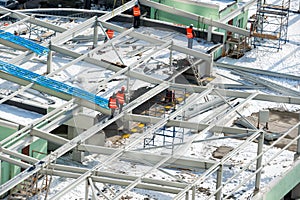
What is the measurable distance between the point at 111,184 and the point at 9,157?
409cm

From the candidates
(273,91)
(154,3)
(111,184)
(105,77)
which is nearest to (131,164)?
(111,184)

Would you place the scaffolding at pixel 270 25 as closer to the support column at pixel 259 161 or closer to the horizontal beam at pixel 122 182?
the support column at pixel 259 161

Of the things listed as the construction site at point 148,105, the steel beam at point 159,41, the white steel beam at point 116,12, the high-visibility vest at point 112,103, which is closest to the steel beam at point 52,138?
the construction site at point 148,105

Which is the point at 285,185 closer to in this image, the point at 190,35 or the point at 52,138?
the point at 52,138

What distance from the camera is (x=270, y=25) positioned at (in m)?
74.0

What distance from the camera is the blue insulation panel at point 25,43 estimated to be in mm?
60656

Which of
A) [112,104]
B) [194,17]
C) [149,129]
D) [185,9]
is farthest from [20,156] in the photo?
[185,9]

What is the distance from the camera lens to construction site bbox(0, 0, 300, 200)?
51656mm

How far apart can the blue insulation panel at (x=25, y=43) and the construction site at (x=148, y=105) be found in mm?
69

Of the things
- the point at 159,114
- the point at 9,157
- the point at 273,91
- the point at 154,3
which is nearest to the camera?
the point at 9,157

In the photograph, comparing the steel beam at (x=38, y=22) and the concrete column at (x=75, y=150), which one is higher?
the steel beam at (x=38, y=22)

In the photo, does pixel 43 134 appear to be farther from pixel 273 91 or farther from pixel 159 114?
pixel 273 91

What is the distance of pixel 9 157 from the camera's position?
2003 inches

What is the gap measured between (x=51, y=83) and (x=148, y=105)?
4.28 m
